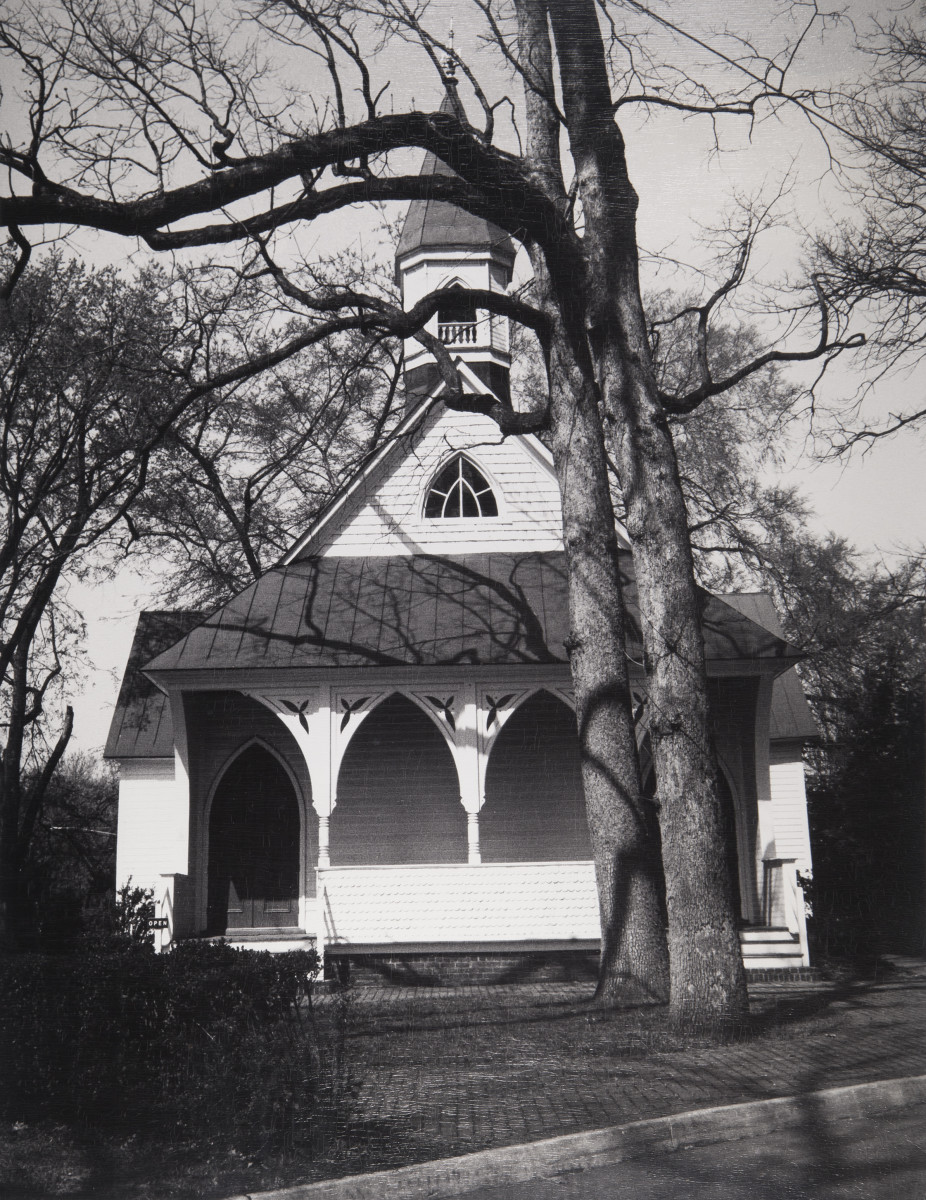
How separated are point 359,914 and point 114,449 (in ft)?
31.5

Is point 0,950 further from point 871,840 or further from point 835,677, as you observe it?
point 835,677

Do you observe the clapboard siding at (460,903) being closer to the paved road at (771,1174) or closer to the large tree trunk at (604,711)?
the large tree trunk at (604,711)

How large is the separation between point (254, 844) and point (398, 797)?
243cm

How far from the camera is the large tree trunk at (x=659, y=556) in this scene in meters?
9.96

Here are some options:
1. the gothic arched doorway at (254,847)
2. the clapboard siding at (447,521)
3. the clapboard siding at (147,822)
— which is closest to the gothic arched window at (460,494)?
the clapboard siding at (447,521)

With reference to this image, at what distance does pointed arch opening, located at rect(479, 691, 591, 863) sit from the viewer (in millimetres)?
18203

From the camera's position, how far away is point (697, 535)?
29.4 meters

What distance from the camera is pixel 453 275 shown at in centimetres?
2367

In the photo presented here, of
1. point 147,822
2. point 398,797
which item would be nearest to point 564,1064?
point 398,797

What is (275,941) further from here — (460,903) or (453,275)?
(453,275)

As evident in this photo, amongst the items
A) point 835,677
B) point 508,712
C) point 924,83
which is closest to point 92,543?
point 508,712

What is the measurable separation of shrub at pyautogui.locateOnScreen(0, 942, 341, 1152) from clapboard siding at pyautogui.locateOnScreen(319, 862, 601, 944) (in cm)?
707

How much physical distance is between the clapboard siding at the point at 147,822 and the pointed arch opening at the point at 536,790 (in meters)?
5.40

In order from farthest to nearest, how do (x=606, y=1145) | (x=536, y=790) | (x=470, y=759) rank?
(x=536, y=790), (x=470, y=759), (x=606, y=1145)
